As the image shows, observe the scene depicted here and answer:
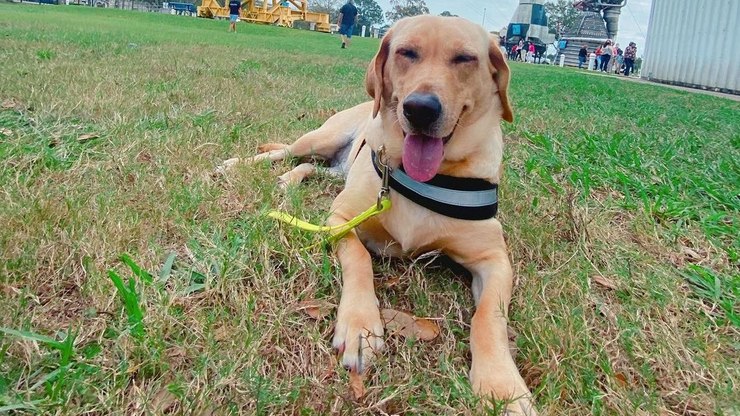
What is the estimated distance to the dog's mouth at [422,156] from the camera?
218 cm

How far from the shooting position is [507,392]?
1.49 metres

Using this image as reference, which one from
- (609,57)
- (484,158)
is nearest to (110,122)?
(484,158)

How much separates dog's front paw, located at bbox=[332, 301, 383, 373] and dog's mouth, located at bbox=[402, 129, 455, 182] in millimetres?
635

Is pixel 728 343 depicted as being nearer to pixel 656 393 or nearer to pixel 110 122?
pixel 656 393

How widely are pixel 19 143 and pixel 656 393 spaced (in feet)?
10.5

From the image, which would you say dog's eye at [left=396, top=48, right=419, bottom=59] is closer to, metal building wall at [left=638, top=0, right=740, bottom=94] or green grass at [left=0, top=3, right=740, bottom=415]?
green grass at [left=0, top=3, right=740, bottom=415]

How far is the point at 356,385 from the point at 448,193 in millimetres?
960

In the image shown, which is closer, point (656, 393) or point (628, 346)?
point (656, 393)

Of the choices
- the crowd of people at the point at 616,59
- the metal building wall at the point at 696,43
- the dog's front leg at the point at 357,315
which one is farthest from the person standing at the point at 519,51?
the dog's front leg at the point at 357,315

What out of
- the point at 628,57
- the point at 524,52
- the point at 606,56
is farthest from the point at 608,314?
the point at 524,52

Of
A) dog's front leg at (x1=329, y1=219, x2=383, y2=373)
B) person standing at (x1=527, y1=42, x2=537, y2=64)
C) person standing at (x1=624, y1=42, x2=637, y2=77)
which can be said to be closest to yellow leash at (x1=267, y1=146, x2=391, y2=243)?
dog's front leg at (x1=329, y1=219, x2=383, y2=373)

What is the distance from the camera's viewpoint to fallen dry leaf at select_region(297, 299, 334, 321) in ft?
5.92

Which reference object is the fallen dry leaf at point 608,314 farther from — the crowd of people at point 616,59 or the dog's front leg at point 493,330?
the crowd of people at point 616,59

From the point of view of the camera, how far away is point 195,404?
126 centimetres
